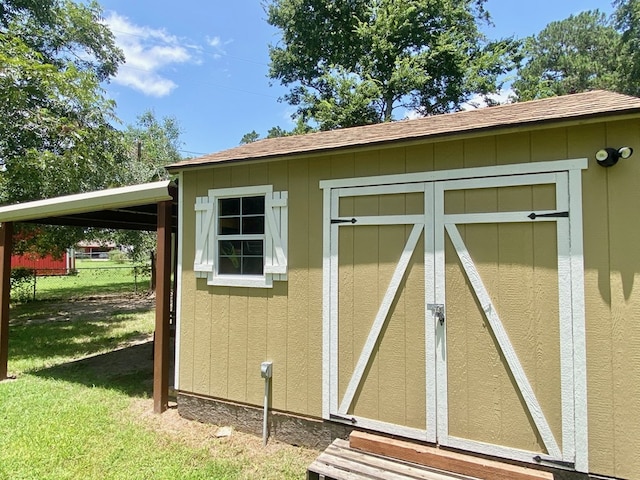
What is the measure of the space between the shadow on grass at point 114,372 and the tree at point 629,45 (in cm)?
2166

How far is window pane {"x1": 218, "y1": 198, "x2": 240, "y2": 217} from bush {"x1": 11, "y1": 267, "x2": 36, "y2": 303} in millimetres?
12469

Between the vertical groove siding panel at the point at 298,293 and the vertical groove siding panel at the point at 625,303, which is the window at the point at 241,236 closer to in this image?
the vertical groove siding panel at the point at 298,293

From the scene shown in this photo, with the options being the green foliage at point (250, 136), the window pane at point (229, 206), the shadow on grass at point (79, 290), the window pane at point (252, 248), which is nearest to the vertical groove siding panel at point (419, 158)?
the window pane at point (252, 248)

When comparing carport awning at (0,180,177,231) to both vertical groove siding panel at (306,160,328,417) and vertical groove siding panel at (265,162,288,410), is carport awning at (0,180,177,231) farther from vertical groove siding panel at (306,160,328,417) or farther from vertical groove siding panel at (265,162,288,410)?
vertical groove siding panel at (306,160,328,417)

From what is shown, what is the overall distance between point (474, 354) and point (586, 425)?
0.80 meters

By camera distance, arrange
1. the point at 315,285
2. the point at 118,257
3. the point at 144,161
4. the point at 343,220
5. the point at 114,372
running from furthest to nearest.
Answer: the point at 118,257
the point at 144,161
the point at 114,372
the point at 315,285
the point at 343,220

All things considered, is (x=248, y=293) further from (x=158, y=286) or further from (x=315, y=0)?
(x=315, y=0)

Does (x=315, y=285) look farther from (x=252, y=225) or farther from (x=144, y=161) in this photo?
(x=144, y=161)

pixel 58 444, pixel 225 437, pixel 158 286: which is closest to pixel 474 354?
pixel 225 437

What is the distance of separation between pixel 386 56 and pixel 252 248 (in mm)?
15991

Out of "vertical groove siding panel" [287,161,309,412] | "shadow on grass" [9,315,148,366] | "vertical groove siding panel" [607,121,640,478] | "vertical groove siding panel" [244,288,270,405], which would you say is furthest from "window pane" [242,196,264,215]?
"shadow on grass" [9,315,148,366]

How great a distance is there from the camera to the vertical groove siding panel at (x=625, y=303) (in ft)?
8.04

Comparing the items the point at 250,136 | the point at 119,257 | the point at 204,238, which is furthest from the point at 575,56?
the point at 119,257

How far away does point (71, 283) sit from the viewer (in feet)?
62.9
